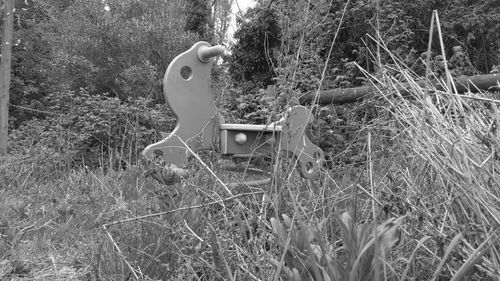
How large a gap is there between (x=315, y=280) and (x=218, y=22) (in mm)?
16173

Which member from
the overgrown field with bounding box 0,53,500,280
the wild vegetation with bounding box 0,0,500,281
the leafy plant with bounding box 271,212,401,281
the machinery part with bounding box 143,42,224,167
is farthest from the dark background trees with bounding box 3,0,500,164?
the leafy plant with bounding box 271,212,401,281

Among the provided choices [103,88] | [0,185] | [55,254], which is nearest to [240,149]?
[55,254]

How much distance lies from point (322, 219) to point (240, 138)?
4.20 feet

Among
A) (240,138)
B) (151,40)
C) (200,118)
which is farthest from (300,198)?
(151,40)

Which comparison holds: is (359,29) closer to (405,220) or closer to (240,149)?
(240,149)

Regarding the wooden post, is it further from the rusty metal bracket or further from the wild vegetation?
the rusty metal bracket

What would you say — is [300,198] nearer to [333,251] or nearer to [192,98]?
[333,251]

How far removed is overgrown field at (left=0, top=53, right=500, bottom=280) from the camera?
1.16 m

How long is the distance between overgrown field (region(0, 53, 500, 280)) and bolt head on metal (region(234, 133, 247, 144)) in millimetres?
225

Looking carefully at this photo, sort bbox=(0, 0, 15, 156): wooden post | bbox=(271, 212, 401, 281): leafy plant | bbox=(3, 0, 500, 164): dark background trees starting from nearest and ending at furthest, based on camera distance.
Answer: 1. bbox=(271, 212, 401, 281): leafy plant
2. bbox=(3, 0, 500, 164): dark background trees
3. bbox=(0, 0, 15, 156): wooden post

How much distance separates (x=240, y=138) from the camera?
2883mm

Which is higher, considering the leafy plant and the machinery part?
the machinery part

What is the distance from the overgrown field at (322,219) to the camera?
1.16 m

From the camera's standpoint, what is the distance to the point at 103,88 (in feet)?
51.2
